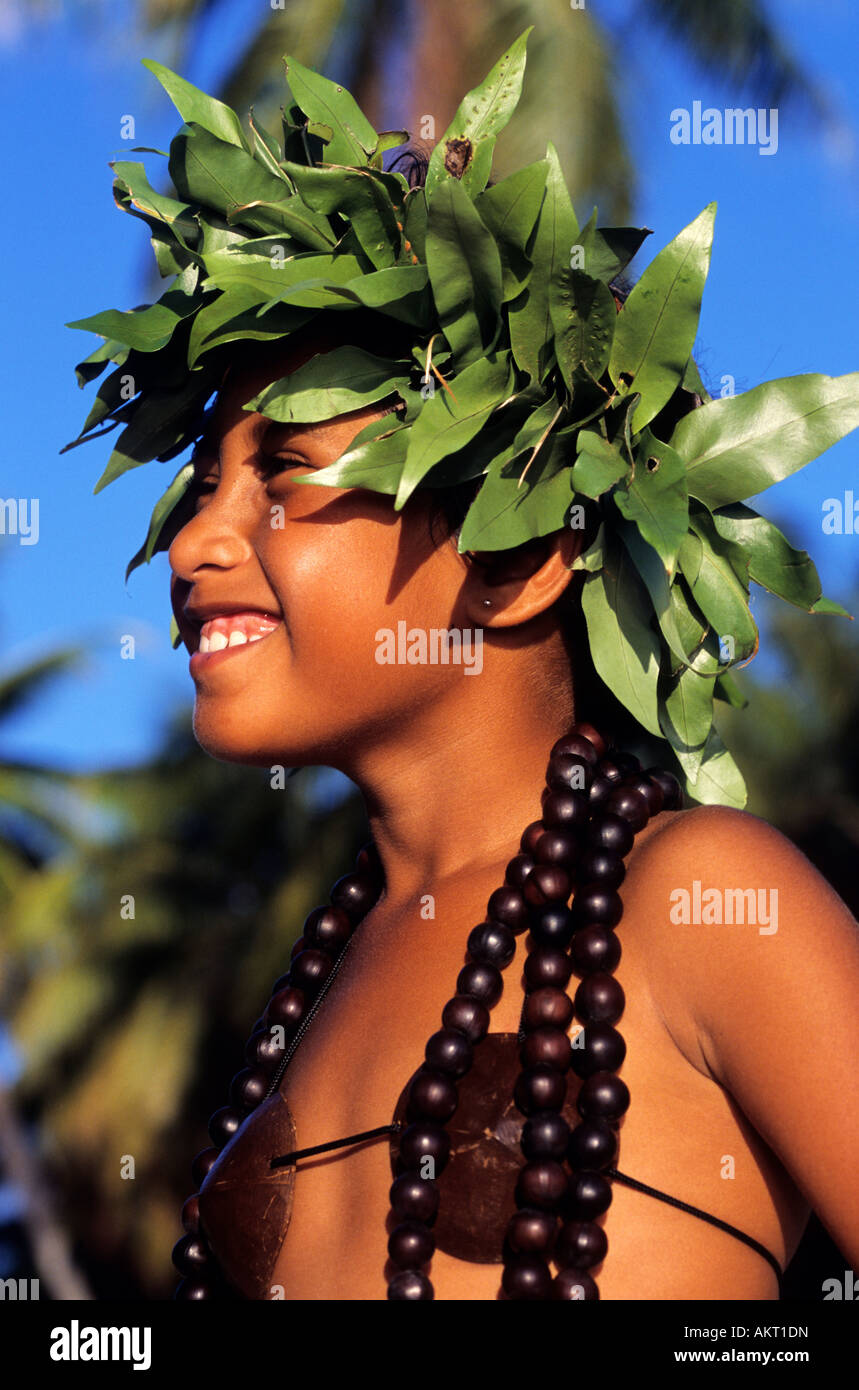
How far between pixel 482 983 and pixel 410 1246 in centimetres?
39

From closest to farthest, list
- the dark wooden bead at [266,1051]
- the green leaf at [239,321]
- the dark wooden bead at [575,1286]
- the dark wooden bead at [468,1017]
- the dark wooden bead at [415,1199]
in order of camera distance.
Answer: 1. the dark wooden bead at [575,1286]
2. the dark wooden bead at [415,1199]
3. the dark wooden bead at [468,1017]
4. the green leaf at [239,321]
5. the dark wooden bead at [266,1051]

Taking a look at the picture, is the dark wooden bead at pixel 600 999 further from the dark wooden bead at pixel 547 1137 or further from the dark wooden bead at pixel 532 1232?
the dark wooden bead at pixel 532 1232

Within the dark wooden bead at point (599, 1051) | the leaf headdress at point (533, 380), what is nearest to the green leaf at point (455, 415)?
the leaf headdress at point (533, 380)

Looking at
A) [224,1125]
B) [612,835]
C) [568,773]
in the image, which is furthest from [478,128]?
[224,1125]

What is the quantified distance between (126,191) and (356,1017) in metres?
1.51

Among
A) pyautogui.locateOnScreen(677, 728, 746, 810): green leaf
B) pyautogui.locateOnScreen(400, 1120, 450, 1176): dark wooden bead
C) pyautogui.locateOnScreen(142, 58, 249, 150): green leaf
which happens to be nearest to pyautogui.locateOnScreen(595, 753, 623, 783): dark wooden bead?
pyautogui.locateOnScreen(677, 728, 746, 810): green leaf

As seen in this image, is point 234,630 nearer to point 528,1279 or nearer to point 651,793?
point 651,793

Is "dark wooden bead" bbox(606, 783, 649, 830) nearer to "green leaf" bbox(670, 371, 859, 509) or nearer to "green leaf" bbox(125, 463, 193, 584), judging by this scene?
"green leaf" bbox(670, 371, 859, 509)

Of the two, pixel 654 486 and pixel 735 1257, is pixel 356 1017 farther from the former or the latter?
pixel 654 486

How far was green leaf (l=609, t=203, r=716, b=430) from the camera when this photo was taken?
94.2 inches

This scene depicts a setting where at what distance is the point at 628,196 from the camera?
1201cm

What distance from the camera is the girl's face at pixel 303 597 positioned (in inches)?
98.5

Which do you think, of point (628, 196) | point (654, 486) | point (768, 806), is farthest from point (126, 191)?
point (768, 806)

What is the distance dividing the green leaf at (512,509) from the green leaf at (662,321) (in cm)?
16
